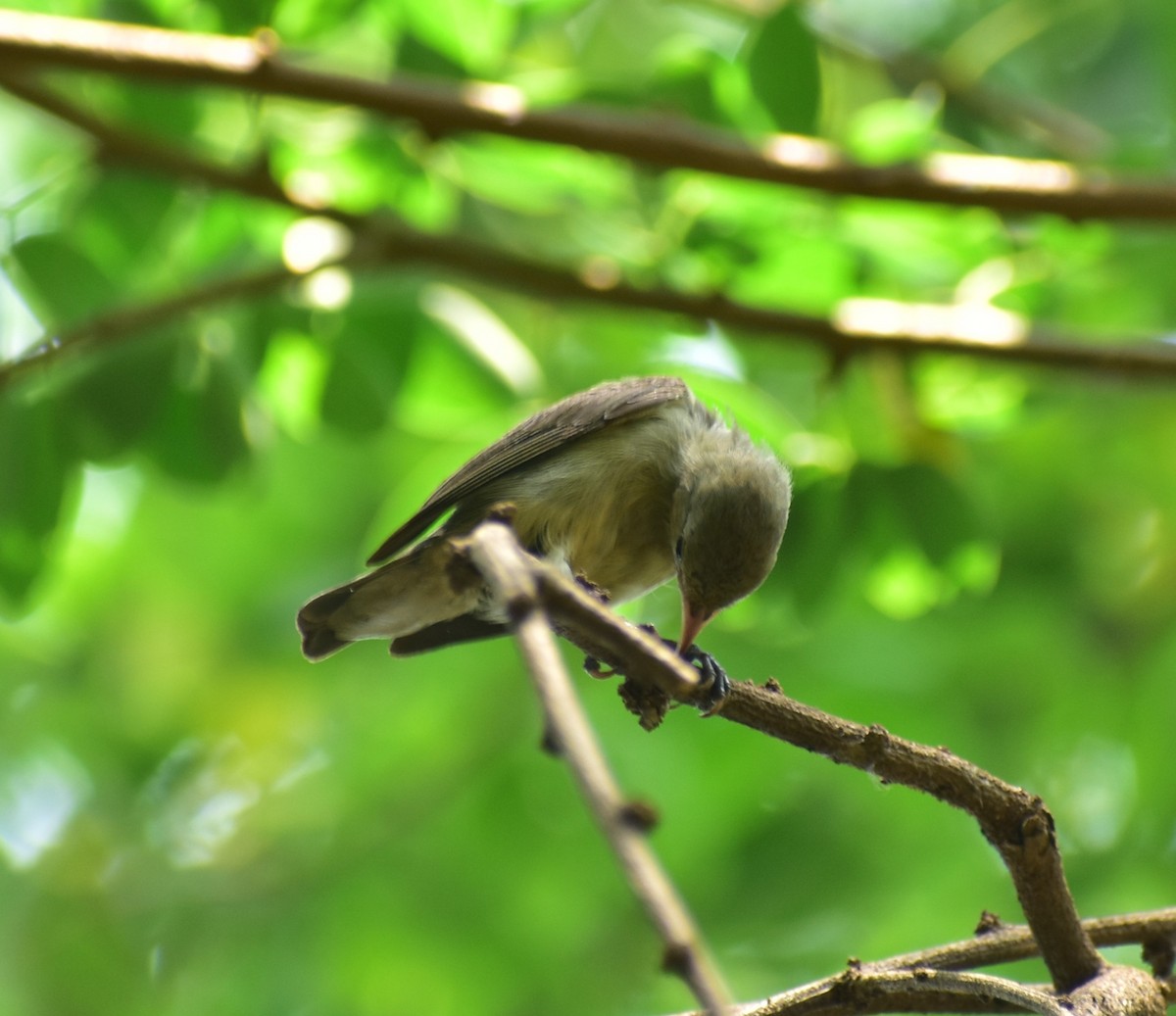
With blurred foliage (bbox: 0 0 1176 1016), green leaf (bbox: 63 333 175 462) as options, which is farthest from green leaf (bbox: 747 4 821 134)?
green leaf (bbox: 63 333 175 462)

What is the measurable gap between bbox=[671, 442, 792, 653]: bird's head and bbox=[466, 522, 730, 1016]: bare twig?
231 centimetres

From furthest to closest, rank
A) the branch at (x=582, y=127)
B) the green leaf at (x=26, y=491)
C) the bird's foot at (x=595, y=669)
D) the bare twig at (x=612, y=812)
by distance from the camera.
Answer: the green leaf at (x=26, y=491), the branch at (x=582, y=127), the bird's foot at (x=595, y=669), the bare twig at (x=612, y=812)

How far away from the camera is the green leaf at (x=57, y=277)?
4.22 m

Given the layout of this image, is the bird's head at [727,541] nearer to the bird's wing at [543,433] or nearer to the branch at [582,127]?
the bird's wing at [543,433]

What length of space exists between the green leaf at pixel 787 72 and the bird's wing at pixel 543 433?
0.93 m

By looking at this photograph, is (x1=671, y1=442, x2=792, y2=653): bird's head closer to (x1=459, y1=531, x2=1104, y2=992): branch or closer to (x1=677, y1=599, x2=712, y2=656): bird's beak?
(x1=677, y1=599, x2=712, y2=656): bird's beak

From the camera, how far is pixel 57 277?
4.26 meters

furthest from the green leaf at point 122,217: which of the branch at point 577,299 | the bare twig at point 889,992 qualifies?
the bare twig at point 889,992

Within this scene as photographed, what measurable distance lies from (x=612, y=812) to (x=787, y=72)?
3.44 m

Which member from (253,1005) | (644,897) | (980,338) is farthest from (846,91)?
(644,897)

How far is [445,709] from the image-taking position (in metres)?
5.78

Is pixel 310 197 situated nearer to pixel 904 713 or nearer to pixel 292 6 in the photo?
pixel 292 6

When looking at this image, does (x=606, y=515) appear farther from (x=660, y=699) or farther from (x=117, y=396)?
(x=660, y=699)

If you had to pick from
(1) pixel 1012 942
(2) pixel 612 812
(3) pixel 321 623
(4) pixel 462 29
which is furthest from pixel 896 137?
(2) pixel 612 812
